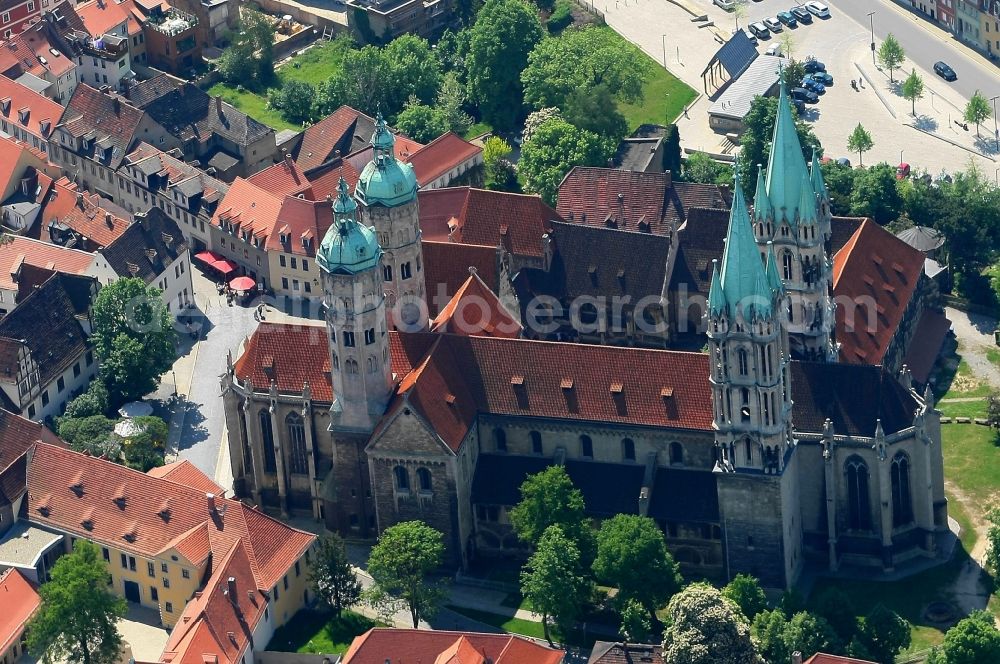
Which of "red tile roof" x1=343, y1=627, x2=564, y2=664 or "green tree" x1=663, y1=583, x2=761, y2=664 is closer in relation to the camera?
"green tree" x1=663, y1=583, x2=761, y2=664

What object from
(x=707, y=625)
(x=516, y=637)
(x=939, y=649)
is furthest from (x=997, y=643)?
(x=516, y=637)

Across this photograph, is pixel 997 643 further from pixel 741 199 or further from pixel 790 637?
pixel 741 199

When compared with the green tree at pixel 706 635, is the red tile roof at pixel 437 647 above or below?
below

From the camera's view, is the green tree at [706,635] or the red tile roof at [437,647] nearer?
the green tree at [706,635]

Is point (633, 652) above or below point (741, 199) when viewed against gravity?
below

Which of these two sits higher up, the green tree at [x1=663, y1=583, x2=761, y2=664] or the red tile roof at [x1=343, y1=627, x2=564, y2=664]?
the green tree at [x1=663, y1=583, x2=761, y2=664]
